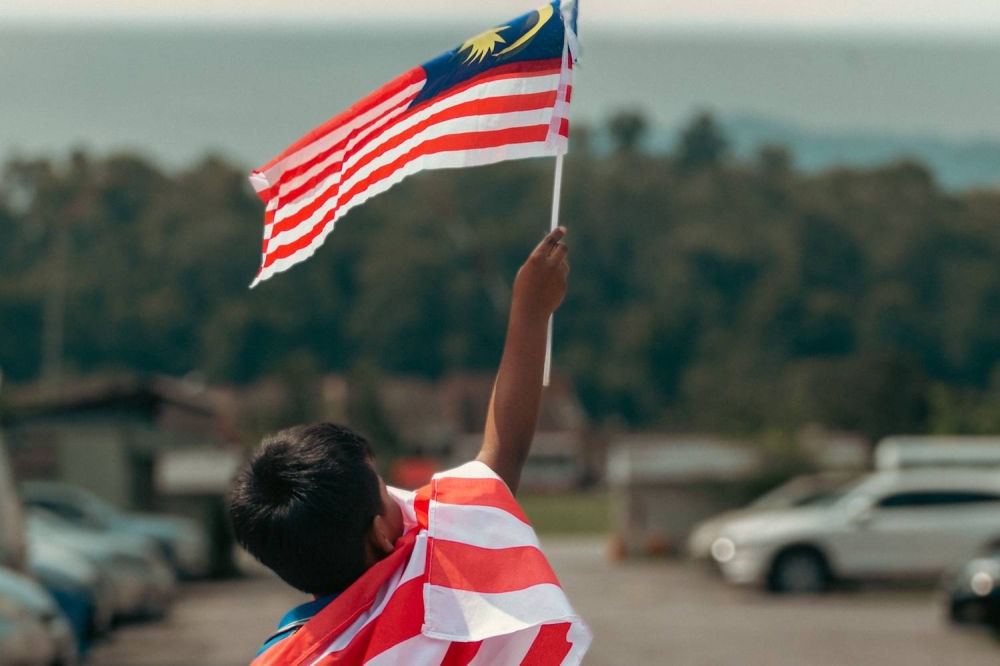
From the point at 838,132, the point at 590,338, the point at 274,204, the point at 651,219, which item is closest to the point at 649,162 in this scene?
the point at 651,219

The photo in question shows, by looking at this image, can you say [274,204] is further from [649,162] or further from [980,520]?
[649,162]

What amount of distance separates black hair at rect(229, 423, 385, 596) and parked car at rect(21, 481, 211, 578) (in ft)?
60.0

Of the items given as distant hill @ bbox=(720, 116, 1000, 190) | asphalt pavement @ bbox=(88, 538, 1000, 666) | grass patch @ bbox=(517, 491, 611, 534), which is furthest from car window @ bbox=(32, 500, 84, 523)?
distant hill @ bbox=(720, 116, 1000, 190)

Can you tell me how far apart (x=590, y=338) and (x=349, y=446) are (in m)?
114

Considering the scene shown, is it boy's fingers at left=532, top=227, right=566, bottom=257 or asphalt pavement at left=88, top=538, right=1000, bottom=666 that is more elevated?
boy's fingers at left=532, top=227, right=566, bottom=257

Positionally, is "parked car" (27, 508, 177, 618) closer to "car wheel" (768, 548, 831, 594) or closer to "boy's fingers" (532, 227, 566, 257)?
"car wheel" (768, 548, 831, 594)

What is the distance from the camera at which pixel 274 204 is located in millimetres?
3023

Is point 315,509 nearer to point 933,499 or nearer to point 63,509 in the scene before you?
point 63,509

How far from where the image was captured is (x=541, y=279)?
2348 mm

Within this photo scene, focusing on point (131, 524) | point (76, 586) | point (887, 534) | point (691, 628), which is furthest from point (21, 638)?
point (887, 534)

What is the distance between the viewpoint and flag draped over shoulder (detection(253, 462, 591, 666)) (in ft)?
6.47

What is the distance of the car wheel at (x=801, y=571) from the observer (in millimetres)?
21828

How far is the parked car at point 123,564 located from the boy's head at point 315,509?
46.3ft

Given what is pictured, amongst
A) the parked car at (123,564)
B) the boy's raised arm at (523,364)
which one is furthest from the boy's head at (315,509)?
the parked car at (123,564)
